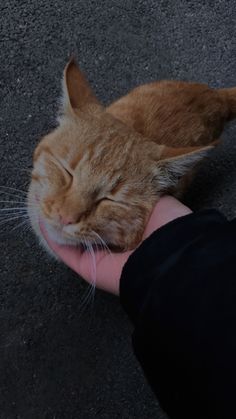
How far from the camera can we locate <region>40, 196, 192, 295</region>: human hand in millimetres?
1328

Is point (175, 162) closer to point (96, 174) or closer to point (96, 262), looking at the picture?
point (96, 174)

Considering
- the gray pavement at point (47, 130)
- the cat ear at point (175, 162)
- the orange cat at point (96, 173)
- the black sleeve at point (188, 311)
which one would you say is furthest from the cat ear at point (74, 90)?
the gray pavement at point (47, 130)

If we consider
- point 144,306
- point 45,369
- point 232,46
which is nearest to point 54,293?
point 45,369

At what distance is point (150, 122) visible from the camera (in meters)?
1.51

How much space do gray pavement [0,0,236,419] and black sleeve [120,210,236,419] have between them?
0.55 meters

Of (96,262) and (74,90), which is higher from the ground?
(74,90)

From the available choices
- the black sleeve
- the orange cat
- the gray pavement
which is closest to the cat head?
the orange cat

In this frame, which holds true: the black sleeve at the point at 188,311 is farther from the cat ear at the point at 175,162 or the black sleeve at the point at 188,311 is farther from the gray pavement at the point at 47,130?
the gray pavement at the point at 47,130

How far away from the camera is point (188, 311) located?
1023 millimetres

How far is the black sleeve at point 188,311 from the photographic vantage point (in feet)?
3.08

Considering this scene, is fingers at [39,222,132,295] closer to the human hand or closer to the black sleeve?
the human hand

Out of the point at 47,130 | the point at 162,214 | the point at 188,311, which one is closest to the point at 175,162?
the point at 162,214

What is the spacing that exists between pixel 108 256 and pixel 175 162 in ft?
1.04

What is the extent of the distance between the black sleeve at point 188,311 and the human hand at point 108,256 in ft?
0.30
